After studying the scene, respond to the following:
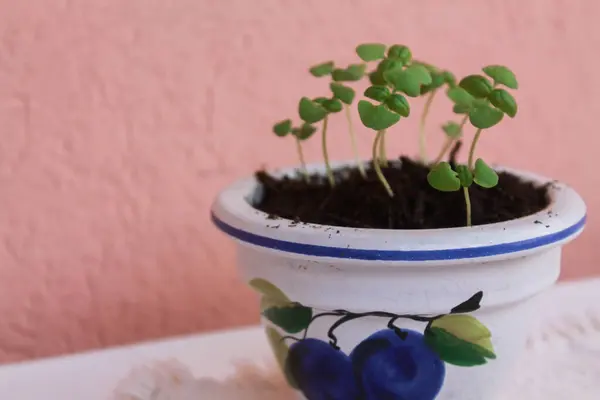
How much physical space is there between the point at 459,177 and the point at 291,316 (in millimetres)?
125

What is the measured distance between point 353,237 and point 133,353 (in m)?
0.31

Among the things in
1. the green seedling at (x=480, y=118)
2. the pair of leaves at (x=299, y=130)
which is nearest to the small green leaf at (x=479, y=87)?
the green seedling at (x=480, y=118)

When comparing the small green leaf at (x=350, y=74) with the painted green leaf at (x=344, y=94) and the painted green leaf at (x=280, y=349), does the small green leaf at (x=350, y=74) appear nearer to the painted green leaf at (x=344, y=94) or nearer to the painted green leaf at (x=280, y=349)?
the painted green leaf at (x=344, y=94)

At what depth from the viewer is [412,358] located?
0.39m

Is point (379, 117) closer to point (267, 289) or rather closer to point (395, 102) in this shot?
point (395, 102)

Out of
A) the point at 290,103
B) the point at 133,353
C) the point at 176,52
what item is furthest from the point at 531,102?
the point at 133,353

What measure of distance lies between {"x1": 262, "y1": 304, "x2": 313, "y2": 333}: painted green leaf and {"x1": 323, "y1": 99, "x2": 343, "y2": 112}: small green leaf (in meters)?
0.12

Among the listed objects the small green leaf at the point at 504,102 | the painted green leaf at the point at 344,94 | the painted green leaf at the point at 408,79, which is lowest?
the painted green leaf at the point at 344,94

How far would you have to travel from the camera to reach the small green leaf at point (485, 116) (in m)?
0.38

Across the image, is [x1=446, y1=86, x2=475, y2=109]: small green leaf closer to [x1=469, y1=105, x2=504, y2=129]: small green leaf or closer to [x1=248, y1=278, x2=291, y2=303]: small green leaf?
[x1=469, y1=105, x2=504, y2=129]: small green leaf

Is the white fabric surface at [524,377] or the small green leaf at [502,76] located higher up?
the small green leaf at [502,76]

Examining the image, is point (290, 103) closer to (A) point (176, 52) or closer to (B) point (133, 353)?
(A) point (176, 52)

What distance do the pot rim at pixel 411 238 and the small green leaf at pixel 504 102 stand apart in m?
0.06

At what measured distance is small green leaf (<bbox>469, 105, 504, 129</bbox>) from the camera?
38 cm
